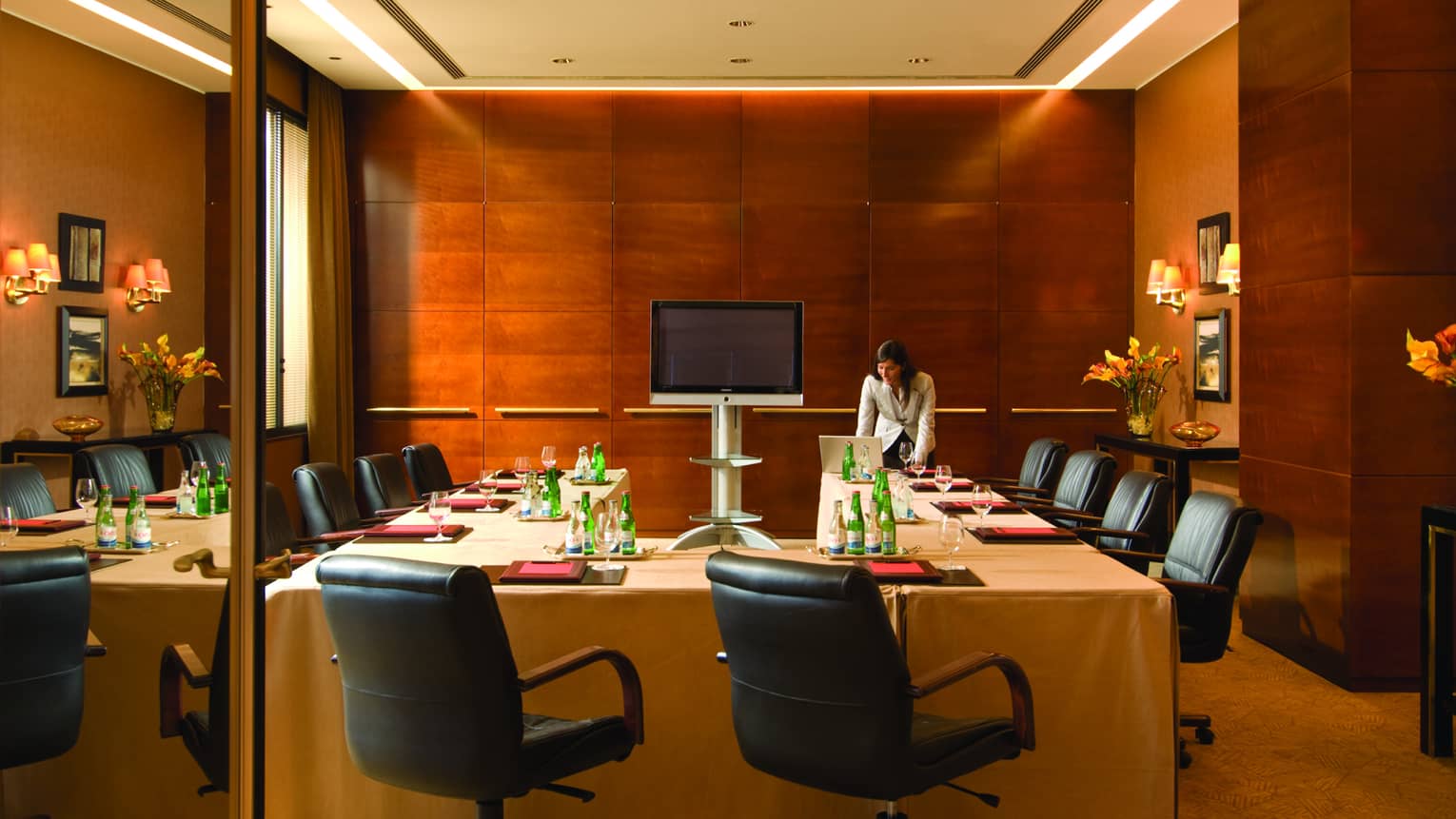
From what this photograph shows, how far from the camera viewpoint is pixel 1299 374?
5.24 meters

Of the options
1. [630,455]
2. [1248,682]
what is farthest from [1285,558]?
[630,455]

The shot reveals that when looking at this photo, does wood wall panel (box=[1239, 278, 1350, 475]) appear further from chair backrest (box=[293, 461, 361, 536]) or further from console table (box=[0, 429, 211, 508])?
console table (box=[0, 429, 211, 508])

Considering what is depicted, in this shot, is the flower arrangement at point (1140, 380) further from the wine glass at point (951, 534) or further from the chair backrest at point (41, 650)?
the chair backrest at point (41, 650)

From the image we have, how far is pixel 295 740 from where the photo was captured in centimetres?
316

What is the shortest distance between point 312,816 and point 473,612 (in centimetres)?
115

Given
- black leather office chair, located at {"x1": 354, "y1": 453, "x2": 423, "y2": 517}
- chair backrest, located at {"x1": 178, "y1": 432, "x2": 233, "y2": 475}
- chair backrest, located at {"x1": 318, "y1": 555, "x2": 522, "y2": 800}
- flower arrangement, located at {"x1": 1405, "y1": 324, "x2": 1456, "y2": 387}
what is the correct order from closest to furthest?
1. chair backrest, located at {"x1": 178, "y1": 432, "x2": 233, "y2": 475}
2. chair backrest, located at {"x1": 318, "y1": 555, "x2": 522, "y2": 800}
3. flower arrangement, located at {"x1": 1405, "y1": 324, "x2": 1456, "y2": 387}
4. black leather office chair, located at {"x1": 354, "y1": 453, "x2": 423, "y2": 517}

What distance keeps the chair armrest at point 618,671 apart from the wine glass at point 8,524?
1.37 meters

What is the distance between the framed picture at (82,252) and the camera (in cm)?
146

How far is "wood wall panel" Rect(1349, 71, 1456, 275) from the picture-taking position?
481 cm

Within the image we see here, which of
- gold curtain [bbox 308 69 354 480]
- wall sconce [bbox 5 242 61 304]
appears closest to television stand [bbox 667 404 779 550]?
gold curtain [bbox 308 69 354 480]

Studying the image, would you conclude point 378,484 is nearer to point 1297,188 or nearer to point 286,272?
point 286,272

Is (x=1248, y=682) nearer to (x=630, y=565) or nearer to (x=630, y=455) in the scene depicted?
(x=630, y=565)

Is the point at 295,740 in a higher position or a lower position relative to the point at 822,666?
lower

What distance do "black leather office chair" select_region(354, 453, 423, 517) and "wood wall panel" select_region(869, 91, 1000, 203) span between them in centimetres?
471
